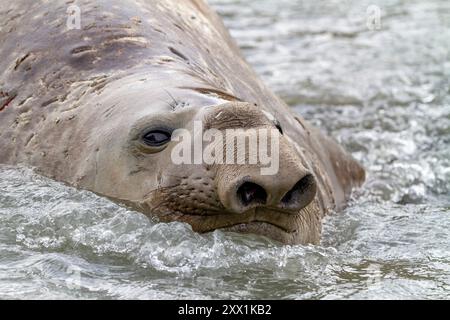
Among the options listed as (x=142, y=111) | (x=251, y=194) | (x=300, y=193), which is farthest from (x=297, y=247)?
(x=142, y=111)

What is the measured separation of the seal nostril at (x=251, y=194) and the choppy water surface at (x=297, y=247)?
24 centimetres

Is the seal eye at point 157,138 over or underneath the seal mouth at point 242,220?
over

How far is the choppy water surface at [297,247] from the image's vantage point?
4.17 metres

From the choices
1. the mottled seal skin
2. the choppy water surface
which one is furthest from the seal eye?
the choppy water surface

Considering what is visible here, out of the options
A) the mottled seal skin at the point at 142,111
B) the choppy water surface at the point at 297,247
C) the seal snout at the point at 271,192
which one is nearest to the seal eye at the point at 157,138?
the mottled seal skin at the point at 142,111

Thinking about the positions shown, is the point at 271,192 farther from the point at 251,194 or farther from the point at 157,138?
the point at 157,138

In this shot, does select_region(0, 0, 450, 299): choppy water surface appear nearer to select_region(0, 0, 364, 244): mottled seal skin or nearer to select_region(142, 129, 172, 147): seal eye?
select_region(0, 0, 364, 244): mottled seal skin

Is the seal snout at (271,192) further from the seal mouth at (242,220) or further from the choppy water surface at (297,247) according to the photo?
the choppy water surface at (297,247)

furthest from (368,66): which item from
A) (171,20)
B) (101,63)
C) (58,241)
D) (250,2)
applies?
(58,241)

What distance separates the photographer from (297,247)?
4.48 meters

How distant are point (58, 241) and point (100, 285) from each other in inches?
21.6

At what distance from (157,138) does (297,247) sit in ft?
2.34

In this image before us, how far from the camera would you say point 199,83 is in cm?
496

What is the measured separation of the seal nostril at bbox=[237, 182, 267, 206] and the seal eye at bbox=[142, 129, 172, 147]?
1.61 ft
